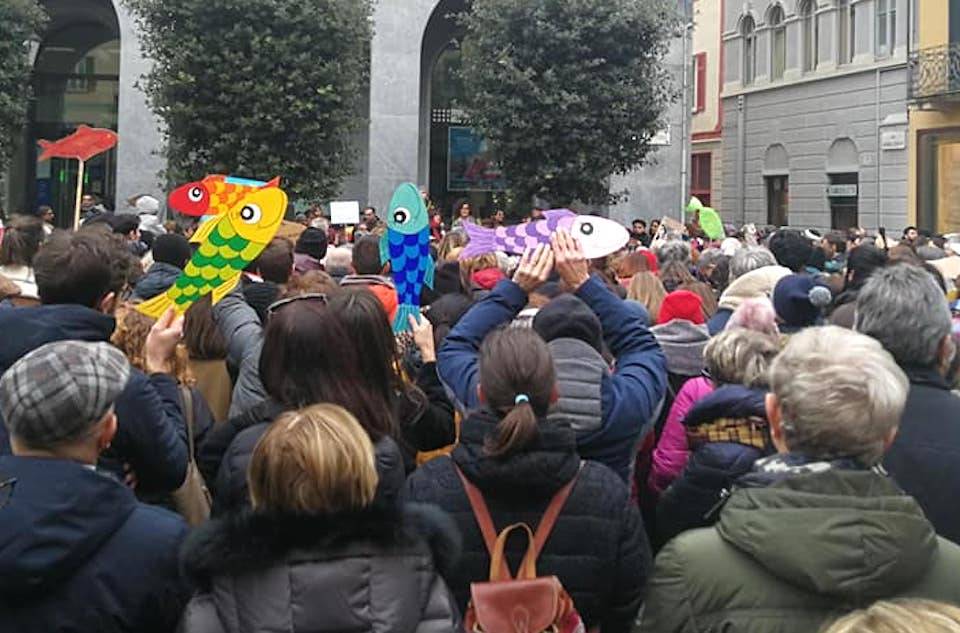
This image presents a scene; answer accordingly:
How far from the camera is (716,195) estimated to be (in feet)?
117

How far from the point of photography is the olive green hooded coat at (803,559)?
2.29m

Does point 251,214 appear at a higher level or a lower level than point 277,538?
higher

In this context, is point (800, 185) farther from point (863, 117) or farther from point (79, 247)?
Result: point (79, 247)

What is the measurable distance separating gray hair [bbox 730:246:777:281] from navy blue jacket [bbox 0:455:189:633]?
17.4 feet

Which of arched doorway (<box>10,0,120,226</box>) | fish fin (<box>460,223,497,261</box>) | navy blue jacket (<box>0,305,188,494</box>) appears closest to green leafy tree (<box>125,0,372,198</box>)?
arched doorway (<box>10,0,120,226</box>)

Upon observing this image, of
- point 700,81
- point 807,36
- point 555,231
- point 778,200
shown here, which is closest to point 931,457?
point 555,231

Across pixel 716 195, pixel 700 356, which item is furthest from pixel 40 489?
pixel 716 195

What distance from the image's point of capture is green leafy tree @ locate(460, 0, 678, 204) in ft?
62.6

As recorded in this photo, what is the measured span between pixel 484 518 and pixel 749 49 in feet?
107

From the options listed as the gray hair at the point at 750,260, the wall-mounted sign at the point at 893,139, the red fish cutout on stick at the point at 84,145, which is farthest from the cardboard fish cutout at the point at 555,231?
the wall-mounted sign at the point at 893,139

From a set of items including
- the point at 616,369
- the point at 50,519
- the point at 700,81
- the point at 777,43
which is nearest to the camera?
the point at 50,519

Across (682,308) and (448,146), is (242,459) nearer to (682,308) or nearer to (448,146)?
(682,308)

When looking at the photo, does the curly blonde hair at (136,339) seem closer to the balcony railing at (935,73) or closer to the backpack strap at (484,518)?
the backpack strap at (484,518)

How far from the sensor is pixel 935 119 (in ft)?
82.8
